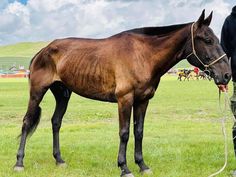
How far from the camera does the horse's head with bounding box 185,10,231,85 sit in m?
6.42

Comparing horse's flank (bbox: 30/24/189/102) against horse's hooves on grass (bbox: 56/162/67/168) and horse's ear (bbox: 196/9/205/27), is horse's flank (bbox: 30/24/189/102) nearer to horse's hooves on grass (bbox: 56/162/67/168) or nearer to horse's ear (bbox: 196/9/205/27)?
horse's ear (bbox: 196/9/205/27)

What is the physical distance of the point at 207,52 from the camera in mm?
6574

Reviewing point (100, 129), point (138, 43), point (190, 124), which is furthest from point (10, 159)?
point (190, 124)

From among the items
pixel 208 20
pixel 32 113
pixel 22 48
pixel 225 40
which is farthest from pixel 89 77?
pixel 22 48

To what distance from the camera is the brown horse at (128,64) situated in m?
6.64

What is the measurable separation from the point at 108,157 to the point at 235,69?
10.8 ft

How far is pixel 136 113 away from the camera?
7383 mm

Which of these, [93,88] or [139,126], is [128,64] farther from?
[139,126]

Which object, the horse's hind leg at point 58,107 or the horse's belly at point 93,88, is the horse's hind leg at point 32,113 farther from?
the horse's belly at point 93,88

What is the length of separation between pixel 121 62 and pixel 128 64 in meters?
0.14

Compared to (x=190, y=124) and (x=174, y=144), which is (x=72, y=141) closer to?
(x=174, y=144)

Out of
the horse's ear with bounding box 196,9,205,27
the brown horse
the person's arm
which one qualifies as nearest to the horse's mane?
the brown horse

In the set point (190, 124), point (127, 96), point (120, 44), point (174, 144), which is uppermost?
point (120, 44)

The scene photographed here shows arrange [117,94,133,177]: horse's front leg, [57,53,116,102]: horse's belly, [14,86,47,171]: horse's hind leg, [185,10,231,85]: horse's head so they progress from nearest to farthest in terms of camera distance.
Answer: [185,10,231,85]: horse's head < [117,94,133,177]: horse's front leg < [57,53,116,102]: horse's belly < [14,86,47,171]: horse's hind leg
